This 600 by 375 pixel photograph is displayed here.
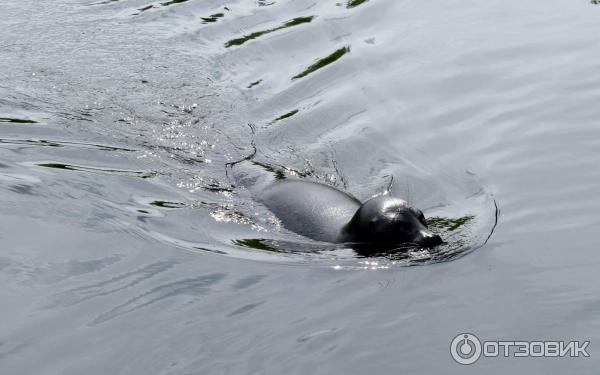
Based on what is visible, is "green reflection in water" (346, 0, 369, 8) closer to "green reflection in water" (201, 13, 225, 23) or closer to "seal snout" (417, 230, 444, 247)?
"green reflection in water" (201, 13, 225, 23)

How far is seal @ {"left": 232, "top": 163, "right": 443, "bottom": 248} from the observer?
722cm

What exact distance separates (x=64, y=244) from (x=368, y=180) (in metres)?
2.86

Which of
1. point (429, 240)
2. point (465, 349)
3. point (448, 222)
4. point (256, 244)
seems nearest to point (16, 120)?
point (256, 244)

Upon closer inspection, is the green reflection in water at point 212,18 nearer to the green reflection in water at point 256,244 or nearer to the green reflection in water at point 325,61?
the green reflection in water at point 325,61

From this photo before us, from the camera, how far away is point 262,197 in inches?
328

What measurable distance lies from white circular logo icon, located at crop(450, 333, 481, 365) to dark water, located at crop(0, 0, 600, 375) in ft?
0.22

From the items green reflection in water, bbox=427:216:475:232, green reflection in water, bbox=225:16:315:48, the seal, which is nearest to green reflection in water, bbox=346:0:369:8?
green reflection in water, bbox=225:16:315:48

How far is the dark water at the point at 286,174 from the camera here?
5918 mm

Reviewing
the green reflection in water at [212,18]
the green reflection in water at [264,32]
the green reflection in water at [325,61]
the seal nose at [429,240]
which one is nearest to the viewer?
the seal nose at [429,240]

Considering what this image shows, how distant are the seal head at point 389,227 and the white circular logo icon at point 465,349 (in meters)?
1.38

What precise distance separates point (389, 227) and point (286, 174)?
191 centimetres

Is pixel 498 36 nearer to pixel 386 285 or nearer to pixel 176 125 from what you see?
pixel 176 125

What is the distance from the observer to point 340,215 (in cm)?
775

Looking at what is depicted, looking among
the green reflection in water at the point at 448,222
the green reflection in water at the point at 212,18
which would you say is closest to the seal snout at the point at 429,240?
the green reflection in water at the point at 448,222
